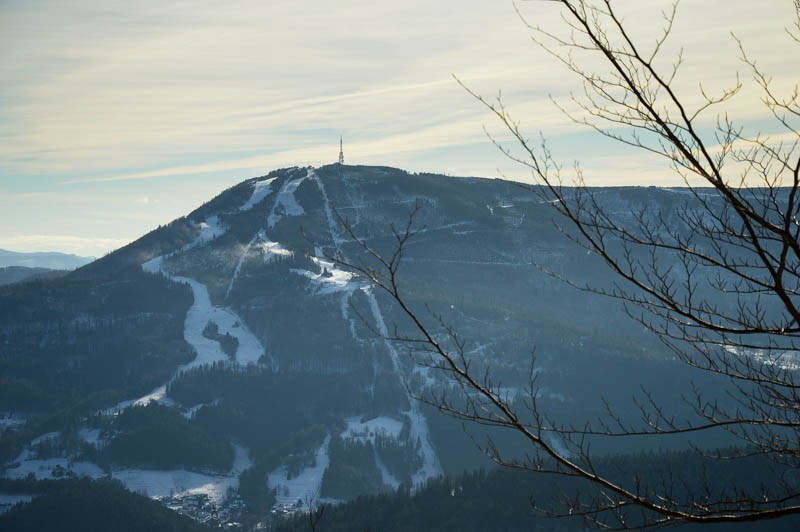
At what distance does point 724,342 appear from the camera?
12695mm

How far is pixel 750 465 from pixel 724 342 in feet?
637

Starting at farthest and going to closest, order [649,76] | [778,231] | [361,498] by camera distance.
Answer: [361,498] < [649,76] < [778,231]

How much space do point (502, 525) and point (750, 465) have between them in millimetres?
59068

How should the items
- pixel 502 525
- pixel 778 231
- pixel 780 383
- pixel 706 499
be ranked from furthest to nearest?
1. pixel 502 525
2. pixel 706 499
3. pixel 780 383
4. pixel 778 231

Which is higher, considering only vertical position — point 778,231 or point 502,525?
point 778,231

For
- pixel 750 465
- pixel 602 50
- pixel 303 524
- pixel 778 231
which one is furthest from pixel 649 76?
pixel 750 465

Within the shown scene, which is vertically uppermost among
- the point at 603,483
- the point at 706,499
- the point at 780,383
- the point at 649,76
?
the point at 649,76

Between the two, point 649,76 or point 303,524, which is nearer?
point 649,76

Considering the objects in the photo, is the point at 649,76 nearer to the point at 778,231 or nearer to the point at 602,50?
the point at 602,50

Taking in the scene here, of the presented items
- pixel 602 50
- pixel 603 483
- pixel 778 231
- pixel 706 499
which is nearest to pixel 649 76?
pixel 602 50

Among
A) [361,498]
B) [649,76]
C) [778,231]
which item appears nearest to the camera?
[778,231]

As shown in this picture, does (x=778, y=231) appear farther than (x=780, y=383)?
No

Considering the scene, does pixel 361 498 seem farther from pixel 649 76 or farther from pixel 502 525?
pixel 649 76

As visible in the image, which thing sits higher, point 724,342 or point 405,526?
point 724,342
